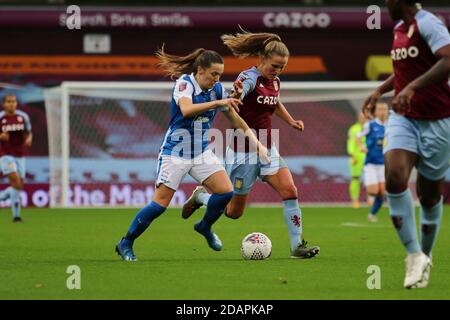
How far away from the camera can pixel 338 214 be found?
62.1 feet

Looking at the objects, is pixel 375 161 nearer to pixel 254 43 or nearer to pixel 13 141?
pixel 13 141

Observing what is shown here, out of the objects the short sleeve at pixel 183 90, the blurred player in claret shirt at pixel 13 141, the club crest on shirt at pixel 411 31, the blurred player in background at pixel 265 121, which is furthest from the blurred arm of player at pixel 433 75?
the blurred player in claret shirt at pixel 13 141

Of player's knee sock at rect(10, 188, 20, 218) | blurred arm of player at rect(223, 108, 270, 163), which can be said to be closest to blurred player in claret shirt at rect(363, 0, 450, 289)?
blurred arm of player at rect(223, 108, 270, 163)

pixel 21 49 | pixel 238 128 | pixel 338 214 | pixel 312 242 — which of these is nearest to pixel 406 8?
pixel 238 128

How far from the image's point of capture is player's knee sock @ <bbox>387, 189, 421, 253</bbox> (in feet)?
25.3

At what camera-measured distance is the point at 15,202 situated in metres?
16.9

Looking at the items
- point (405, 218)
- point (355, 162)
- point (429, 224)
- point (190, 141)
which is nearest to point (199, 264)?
point (190, 141)

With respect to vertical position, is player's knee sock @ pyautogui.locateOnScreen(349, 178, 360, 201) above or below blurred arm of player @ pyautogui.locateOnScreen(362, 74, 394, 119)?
below

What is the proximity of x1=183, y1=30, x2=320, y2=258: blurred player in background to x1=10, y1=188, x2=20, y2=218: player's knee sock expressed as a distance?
6.72 metres

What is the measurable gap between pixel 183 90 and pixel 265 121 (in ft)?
3.96

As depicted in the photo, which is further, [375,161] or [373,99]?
[375,161]

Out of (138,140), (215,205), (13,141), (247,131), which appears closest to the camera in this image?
(247,131)

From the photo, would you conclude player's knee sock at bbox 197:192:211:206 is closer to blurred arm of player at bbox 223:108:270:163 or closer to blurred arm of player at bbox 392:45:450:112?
blurred arm of player at bbox 223:108:270:163

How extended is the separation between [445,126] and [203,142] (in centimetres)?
283
